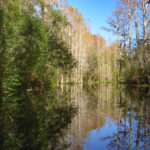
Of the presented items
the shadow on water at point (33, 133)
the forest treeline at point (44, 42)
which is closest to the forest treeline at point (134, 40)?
the forest treeline at point (44, 42)

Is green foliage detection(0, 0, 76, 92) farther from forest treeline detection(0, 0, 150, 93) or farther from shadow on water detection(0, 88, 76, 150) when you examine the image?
shadow on water detection(0, 88, 76, 150)

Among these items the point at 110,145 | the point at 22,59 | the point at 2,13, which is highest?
the point at 2,13

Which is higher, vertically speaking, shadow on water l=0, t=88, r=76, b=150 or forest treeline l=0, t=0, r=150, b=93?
forest treeline l=0, t=0, r=150, b=93

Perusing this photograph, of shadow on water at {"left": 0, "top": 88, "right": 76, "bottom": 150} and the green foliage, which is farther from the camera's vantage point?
the green foliage

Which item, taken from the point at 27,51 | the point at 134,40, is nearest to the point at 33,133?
the point at 27,51

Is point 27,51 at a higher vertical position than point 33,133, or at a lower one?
higher

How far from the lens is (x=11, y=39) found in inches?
406

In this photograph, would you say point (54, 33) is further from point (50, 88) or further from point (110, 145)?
point (110, 145)

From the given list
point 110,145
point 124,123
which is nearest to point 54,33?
point 124,123

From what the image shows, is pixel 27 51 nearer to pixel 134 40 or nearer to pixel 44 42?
pixel 44 42

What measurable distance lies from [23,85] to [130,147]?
13076 millimetres

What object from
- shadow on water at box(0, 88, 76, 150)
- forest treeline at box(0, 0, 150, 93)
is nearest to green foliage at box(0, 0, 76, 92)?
forest treeline at box(0, 0, 150, 93)

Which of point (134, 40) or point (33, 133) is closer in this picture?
point (33, 133)

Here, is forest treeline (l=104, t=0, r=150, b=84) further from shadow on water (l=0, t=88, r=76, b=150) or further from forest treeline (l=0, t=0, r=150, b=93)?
shadow on water (l=0, t=88, r=76, b=150)
